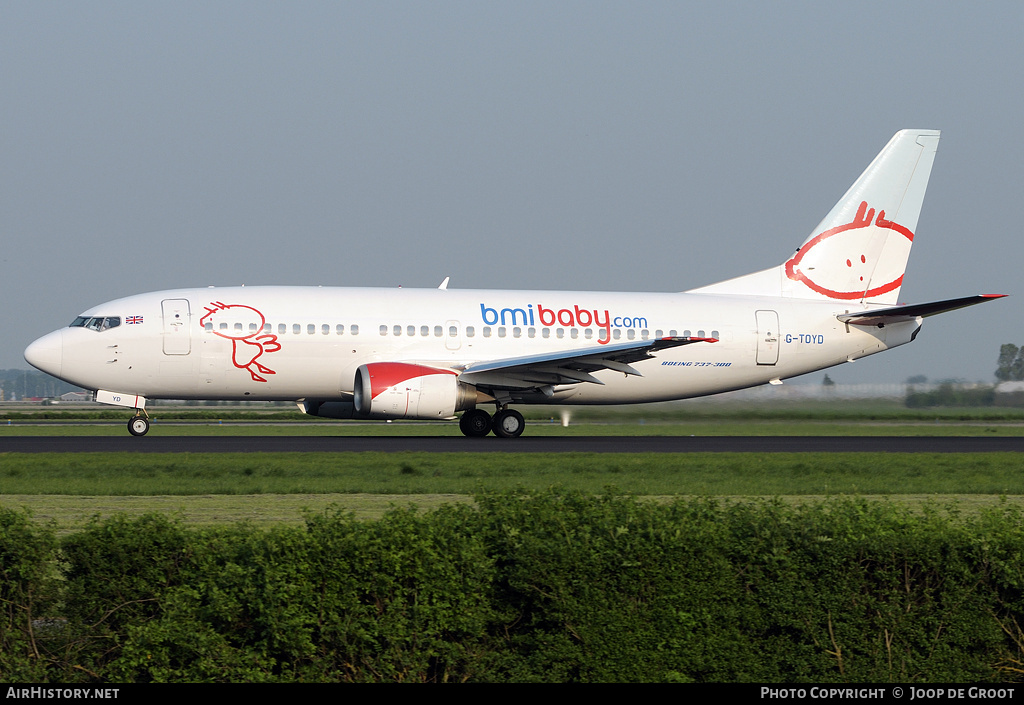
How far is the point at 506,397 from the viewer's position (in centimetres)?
2881

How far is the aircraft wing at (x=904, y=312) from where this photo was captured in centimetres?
2758

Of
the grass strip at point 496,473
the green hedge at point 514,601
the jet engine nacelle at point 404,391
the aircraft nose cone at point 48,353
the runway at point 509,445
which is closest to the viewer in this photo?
the green hedge at point 514,601

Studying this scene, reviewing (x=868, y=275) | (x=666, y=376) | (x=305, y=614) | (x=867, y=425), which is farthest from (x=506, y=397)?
(x=305, y=614)

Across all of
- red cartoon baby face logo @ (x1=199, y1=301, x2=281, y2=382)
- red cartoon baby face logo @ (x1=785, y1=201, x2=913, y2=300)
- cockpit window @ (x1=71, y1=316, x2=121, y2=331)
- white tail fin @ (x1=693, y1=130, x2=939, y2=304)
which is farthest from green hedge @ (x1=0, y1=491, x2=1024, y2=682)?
red cartoon baby face logo @ (x1=785, y1=201, x2=913, y2=300)

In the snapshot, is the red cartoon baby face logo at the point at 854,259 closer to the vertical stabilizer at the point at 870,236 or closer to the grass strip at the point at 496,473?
the vertical stabilizer at the point at 870,236

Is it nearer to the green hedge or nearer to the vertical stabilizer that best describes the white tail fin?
the vertical stabilizer

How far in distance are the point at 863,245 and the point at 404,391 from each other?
15.4 m

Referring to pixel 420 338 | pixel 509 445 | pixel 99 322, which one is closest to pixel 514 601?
pixel 509 445

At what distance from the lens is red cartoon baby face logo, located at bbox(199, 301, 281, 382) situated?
27062 millimetres

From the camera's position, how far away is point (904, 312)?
1177 inches

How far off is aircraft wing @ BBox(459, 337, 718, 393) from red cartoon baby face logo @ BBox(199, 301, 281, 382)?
16.6 feet

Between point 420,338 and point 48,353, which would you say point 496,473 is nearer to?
point 420,338

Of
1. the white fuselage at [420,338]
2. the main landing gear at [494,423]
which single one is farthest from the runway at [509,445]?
the white fuselage at [420,338]

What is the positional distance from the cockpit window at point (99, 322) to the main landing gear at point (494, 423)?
371 inches
